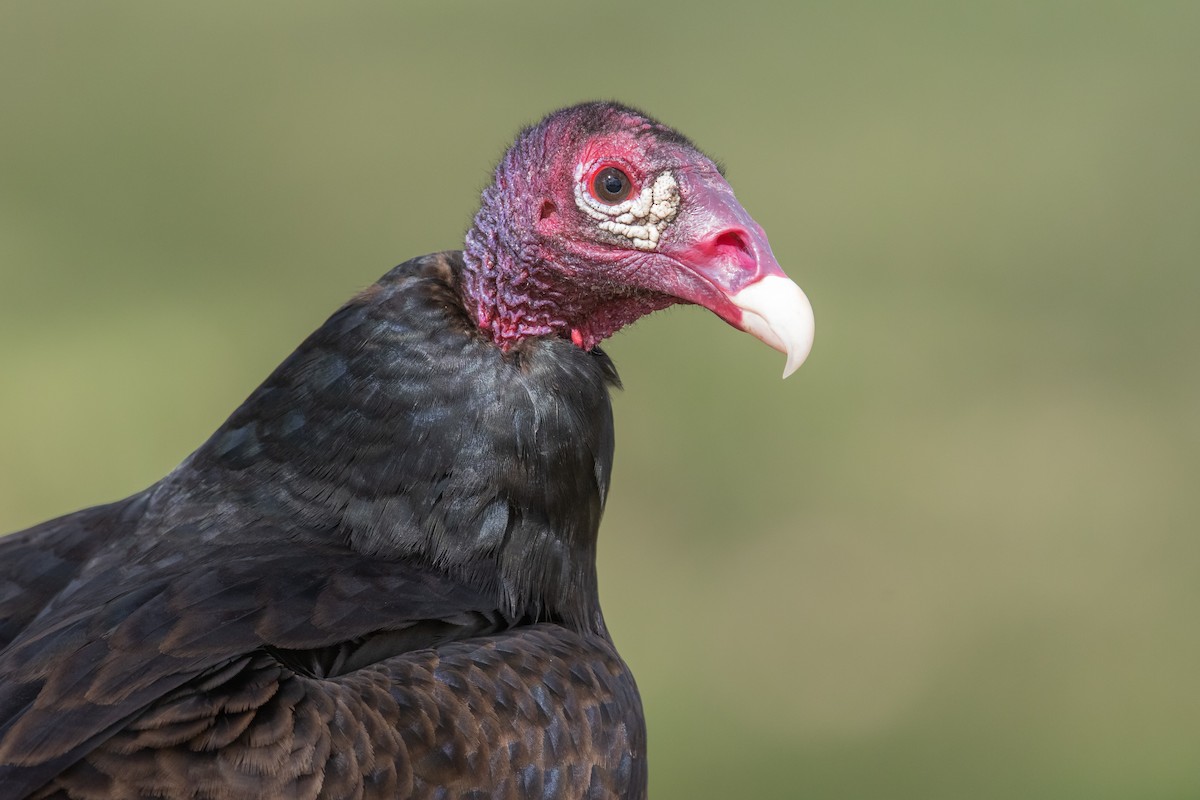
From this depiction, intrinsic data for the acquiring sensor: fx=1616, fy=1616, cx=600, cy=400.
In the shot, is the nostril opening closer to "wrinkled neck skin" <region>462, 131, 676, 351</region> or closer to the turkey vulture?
the turkey vulture

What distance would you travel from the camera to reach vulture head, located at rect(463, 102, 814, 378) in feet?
9.84

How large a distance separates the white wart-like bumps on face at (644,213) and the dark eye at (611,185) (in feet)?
0.08

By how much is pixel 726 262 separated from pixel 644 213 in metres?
0.18

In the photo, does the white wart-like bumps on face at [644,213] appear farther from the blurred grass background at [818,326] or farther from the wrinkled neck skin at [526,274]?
the blurred grass background at [818,326]

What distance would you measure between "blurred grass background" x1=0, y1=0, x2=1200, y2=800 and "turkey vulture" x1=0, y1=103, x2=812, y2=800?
1.99 m

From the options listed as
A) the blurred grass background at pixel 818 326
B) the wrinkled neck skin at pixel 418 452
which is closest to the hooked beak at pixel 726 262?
the wrinkled neck skin at pixel 418 452

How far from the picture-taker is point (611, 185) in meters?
3.08

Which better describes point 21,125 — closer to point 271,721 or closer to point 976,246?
point 976,246

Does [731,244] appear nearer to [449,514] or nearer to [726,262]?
[726,262]

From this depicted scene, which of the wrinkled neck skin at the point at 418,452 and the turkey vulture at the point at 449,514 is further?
the wrinkled neck skin at the point at 418,452

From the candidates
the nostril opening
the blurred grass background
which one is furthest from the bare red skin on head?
the blurred grass background

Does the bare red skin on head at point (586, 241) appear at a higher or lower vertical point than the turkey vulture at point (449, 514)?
higher

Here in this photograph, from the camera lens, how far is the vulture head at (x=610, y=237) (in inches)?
118

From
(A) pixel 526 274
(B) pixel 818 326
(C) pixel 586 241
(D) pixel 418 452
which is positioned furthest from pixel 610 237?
(B) pixel 818 326
